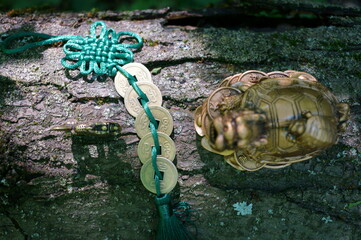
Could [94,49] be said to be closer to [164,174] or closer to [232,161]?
[164,174]

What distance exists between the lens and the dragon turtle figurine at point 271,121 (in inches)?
65.9

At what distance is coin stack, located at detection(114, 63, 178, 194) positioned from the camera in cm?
211

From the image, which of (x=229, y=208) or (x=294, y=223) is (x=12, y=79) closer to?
(x=229, y=208)

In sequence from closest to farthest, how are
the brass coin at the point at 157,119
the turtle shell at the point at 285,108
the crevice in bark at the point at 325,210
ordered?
1. the turtle shell at the point at 285,108
2. the brass coin at the point at 157,119
3. the crevice in bark at the point at 325,210

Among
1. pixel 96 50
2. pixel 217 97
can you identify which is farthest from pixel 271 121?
pixel 96 50

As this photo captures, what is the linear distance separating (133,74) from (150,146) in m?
0.56

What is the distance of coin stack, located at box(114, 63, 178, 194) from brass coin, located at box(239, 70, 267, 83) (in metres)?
0.60

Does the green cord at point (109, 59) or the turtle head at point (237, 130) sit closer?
the turtle head at point (237, 130)

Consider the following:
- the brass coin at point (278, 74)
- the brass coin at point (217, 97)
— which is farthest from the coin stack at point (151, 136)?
the brass coin at point (278, 74)

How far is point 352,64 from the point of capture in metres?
2.45

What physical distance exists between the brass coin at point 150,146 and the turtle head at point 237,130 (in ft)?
1.54

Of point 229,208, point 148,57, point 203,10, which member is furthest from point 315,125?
point 203,10

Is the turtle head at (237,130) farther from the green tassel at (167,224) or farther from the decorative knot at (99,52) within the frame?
the decorative knot at (99,52)

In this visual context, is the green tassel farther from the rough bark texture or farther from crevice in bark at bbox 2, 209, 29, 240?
crevice in bark at bbox 2, 209, 29, 240
